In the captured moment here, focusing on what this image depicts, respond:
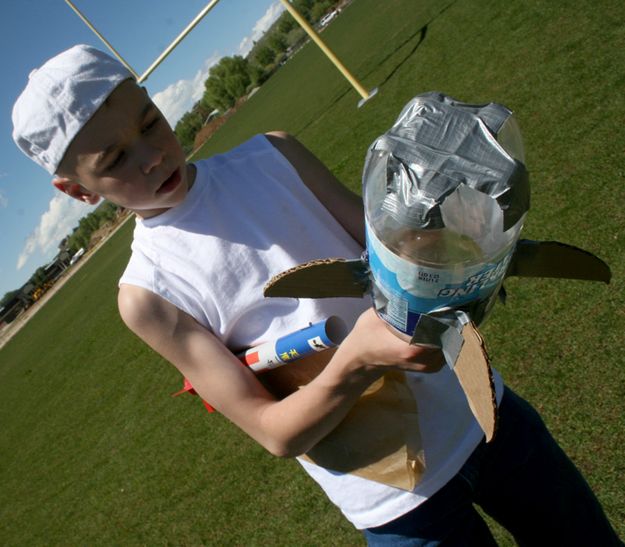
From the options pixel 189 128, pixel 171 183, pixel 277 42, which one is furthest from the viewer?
pixel 189 128

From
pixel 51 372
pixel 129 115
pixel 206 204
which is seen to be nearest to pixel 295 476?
pixel 206 204

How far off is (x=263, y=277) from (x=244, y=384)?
0.82 ft

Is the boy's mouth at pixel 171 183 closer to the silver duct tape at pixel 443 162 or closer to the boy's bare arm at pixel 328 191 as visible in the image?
the boy's bare arm at pixel 328 191

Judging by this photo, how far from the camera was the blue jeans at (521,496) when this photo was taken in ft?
3.89

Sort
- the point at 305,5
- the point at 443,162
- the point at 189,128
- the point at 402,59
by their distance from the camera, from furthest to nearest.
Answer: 1. the point at 189,128
2. the point at 305,5
3. the point at 402,59
4. the point at 443,162

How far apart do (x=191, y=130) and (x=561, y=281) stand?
5573cm

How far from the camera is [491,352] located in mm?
3010

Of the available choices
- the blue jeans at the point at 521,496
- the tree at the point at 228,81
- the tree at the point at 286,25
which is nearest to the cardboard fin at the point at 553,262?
the blue jeans at the point at 521,496

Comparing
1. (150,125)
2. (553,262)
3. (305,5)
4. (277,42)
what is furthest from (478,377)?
(277,42)

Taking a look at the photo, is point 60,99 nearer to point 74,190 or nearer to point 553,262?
point 74,190

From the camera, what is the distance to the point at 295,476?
3334mm

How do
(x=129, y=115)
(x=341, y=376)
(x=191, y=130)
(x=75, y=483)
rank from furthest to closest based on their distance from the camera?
1. (x=191, y=130)
2. (x=75, y=483)
3. (x=129, y=115)
4. (x=341, y=376)

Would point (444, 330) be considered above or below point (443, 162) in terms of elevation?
below

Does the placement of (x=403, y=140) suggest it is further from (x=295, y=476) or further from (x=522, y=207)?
(x=295, y=476)
